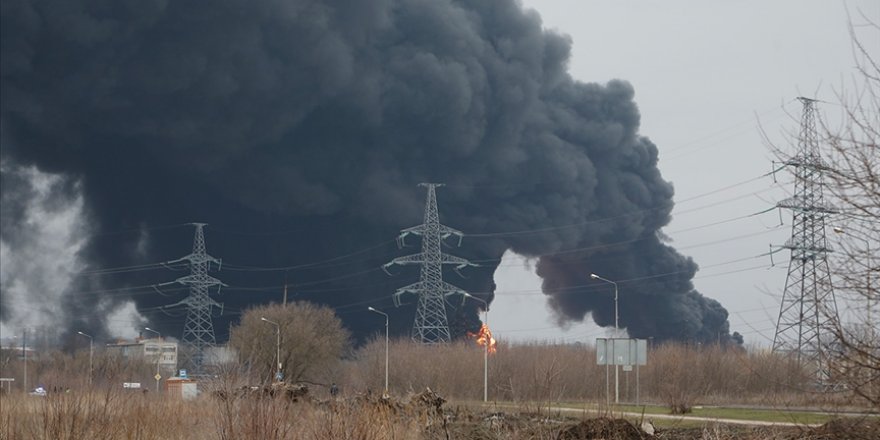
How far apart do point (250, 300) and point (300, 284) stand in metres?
4.67

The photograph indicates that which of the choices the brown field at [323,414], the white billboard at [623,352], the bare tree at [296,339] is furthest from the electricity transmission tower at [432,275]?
the brown field at [323,414]

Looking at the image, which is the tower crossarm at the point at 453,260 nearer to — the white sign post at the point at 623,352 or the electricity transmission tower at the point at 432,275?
the electricity transmission tower at the point at 432,275

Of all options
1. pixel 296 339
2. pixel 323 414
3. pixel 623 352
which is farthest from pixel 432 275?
pixel 323 414

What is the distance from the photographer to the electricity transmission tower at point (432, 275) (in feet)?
279

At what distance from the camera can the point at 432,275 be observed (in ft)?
285

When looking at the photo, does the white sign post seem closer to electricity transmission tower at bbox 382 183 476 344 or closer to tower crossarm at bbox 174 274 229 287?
electricity transmission tower at bbox 382 183 476 344

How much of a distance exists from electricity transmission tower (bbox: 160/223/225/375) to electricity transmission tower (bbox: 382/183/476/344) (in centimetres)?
1527

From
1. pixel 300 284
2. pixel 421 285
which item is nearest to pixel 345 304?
pixel 300 284

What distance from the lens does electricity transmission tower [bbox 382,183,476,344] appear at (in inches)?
3351

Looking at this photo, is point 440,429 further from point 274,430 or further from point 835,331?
point 835,331

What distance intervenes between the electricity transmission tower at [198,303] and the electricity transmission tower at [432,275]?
15270 millimetres

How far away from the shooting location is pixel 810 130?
40.8 ft

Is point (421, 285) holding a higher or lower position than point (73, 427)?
higher

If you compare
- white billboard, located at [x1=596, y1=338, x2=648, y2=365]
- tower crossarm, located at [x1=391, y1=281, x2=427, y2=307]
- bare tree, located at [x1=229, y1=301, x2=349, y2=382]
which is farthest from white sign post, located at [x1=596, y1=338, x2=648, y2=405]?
tower crossarm, located at [x1=391, y1=281, x2=427, y2=307]
